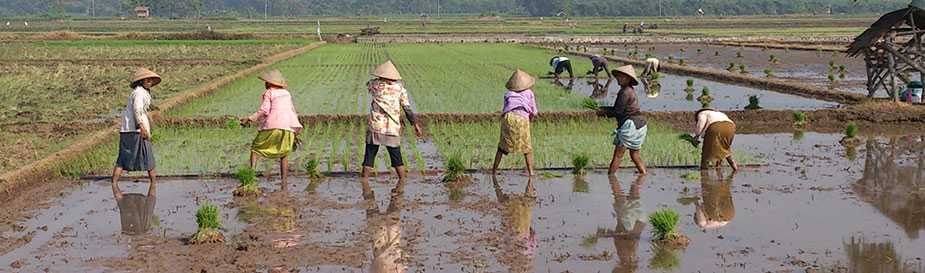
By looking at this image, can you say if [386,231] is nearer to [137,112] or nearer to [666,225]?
[666,225]

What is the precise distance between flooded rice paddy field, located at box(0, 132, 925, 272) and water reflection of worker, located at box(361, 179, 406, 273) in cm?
1

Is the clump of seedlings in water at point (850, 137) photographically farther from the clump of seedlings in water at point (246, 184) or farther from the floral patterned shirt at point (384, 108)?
the clump of seedlings in water at point (246, 184)

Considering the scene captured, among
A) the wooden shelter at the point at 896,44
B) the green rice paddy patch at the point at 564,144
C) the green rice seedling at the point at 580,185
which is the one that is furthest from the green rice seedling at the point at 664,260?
the wooden shelter at the point at 896,44

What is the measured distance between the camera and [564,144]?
11555 millimetres

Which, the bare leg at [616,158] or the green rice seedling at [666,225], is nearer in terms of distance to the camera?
the green rice seedling at [666,225]

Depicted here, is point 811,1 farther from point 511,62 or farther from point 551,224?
point 551,224

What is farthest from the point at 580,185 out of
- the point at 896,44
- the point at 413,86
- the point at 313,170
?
the point at 413,86

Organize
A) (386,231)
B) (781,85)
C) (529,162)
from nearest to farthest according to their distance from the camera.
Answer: (386,231) < (529,162) < (781,85)

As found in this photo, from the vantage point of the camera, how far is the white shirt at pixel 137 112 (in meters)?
8.63

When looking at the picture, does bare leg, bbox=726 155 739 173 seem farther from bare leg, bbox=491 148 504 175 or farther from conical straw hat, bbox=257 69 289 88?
conical straw hat, bbox=257 69 289 88

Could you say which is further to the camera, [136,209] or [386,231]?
[136,209]

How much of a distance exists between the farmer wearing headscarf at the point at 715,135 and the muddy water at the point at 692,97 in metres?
5.65

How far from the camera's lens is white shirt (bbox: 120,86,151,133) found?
8633mm

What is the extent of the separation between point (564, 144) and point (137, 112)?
474cm
